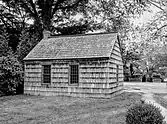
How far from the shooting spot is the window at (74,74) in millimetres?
16719

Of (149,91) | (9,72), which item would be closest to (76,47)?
(9,72)

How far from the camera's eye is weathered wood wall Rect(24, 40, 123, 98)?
620 inches

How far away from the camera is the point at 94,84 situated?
1596 centimetres

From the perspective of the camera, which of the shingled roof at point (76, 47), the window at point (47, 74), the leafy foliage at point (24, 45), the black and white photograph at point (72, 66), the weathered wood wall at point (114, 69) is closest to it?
the black and white photograph at point (72, 66)

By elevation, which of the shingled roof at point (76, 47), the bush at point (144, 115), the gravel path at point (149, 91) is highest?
the shingled roof at point (76, 47)

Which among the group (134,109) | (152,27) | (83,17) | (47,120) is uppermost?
(83,17)

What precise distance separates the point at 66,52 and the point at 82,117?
352 inches

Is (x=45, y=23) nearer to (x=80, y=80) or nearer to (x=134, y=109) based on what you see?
(x=80, y=80)

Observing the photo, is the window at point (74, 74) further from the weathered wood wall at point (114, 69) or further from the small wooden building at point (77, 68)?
the weathered wood wall at point (114, 69)

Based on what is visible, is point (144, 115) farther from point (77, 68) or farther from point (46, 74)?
point (46, 74)

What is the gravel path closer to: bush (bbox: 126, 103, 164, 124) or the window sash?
bush (bbox: 126, 103, 164, 124)

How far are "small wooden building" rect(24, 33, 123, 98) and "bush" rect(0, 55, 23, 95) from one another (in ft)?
3.67

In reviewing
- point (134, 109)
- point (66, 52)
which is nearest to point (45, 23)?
point (66, 52)

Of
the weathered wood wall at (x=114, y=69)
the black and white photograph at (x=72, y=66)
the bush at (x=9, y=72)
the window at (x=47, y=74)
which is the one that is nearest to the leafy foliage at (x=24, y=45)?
the black and white photograph at (x=72, y=66)
